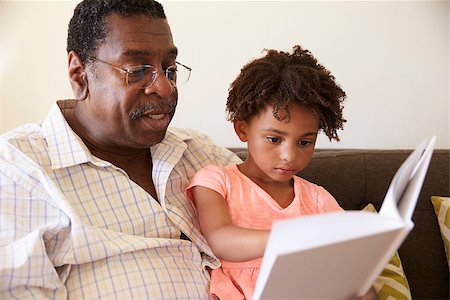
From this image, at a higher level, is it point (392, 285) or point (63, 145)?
point (63, 145)

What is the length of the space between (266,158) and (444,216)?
860mm

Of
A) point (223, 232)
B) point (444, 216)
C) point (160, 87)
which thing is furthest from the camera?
point (444, 216)

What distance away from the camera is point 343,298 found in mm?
1113

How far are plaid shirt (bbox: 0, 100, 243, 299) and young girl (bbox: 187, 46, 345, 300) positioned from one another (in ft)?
0.24

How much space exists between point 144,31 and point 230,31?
891 mm

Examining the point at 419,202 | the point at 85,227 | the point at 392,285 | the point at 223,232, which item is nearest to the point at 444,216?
the point at 419,202

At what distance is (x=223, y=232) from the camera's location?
1335mm

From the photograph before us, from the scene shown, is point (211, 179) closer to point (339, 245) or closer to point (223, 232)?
point (223, 232)

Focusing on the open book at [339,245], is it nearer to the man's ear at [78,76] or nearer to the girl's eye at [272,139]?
the girl's eye at [272,139]

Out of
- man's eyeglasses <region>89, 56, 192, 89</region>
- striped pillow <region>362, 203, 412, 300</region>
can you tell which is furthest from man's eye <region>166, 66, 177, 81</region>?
striped pillow <region>362, 203, 412, 300</region>

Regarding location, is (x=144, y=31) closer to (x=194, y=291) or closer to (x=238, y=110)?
(x=238, y=110)

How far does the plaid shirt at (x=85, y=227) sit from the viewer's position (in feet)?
4.08

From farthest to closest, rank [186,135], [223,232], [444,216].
→ [444,216], [186,135], [223,232]

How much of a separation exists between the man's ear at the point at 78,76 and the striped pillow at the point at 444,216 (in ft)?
4.00
